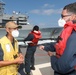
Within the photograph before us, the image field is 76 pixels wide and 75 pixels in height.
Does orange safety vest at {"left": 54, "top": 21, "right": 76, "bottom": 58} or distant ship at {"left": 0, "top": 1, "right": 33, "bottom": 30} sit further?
distant ship at {"left": 0, "top": 1, "right": 33, "bottom": 30}

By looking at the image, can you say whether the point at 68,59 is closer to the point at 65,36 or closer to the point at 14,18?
the point at 65,36

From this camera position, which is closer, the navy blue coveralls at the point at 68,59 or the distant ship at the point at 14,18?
the navy blue coveralls at the point at 68,59

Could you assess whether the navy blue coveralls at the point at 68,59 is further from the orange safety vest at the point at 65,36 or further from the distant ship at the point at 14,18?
the distant ship at the point at 14,18

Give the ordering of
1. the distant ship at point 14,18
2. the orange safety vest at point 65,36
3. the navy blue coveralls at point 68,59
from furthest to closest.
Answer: the distant ship at point 14,18, the orange safety vest at point 65,36, the navy blue coveralls at point 68,59

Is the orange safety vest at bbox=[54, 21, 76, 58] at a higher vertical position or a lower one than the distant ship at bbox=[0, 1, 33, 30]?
higher

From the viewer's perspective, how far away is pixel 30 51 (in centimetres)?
1238

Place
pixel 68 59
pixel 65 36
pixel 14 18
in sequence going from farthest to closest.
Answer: pixel 14 18 → pixel 65 36 → pixel 68 59

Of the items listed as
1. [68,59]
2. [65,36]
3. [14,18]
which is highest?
[65,36]

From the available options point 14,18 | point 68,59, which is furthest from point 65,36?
point 14,18

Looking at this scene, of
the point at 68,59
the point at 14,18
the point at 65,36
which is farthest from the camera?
the point at 14,18

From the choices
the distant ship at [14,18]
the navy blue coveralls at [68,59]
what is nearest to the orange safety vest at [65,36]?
the navy blue coveralls at [68,59]

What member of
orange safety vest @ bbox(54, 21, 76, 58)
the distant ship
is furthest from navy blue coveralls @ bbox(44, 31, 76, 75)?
the distant ship

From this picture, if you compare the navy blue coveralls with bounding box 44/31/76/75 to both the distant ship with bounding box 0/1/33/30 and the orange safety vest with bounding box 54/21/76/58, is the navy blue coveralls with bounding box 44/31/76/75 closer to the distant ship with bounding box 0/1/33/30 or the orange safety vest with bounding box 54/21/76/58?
the orange safety vest with bounding box 54/21/76/58

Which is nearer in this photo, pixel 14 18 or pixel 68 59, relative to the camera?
pixel 68 59
